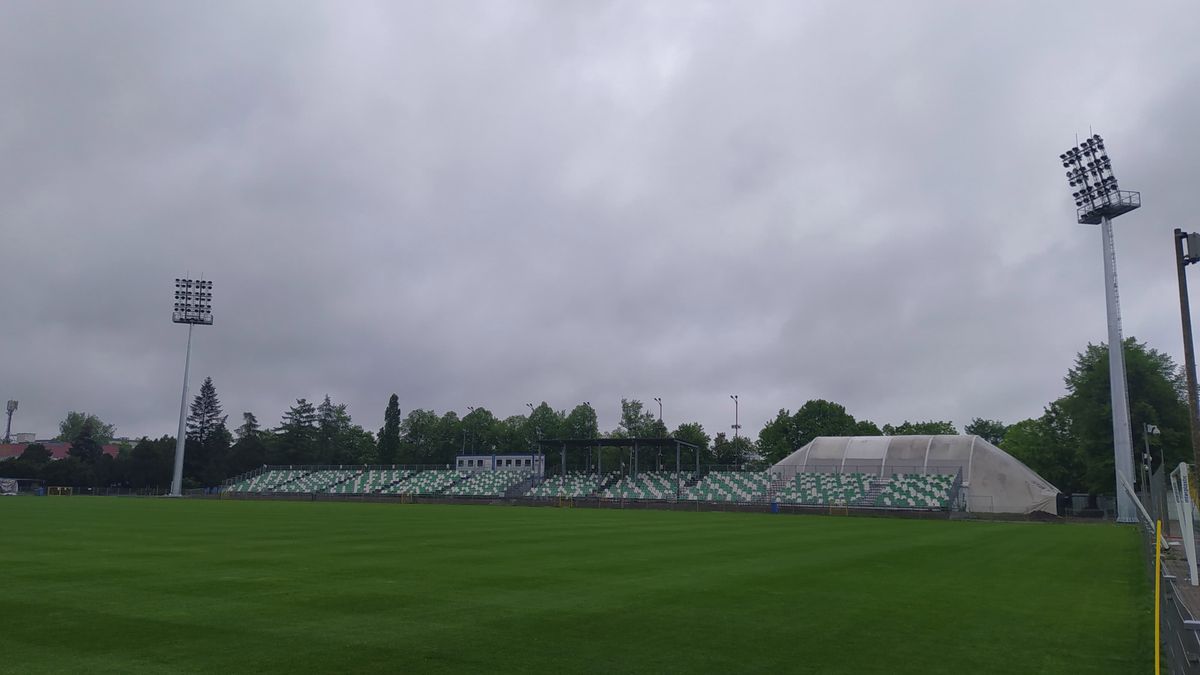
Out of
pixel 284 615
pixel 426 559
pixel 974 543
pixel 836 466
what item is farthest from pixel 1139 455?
pixel 284 615

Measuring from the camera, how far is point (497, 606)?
40.2 ft

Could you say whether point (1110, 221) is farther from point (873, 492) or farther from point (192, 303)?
point (192, 303)

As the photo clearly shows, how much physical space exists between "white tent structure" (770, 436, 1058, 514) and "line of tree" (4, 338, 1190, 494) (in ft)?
18.8

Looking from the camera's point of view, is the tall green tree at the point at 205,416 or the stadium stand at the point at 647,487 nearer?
the stadium stand at the point at 647,487

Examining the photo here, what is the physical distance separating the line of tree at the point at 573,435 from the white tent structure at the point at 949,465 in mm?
5744

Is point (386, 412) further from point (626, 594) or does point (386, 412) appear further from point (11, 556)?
point (626, 594)

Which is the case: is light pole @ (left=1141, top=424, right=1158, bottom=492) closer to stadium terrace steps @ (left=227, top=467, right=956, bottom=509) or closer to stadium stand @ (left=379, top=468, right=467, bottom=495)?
stadium terrace steps @ (left=227, top=467, right=956, bottom=509)

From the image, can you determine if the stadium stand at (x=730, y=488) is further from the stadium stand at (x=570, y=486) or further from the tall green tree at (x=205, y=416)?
the tall green tree at (x=205, y=416)

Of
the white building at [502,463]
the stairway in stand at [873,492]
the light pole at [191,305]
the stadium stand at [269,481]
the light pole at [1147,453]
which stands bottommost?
the stadium stand at [269,481]

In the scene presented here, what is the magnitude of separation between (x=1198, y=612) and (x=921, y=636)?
18.9ft

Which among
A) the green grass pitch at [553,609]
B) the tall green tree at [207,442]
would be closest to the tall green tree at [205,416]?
the tall green tree at [207,442]

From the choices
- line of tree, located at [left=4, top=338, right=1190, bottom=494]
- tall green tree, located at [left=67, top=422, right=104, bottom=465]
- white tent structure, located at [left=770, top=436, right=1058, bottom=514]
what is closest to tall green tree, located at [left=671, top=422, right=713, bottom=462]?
line of tree, located at [left=4, top=338, right=1190, bottom=494]

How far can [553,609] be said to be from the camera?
1211 cm

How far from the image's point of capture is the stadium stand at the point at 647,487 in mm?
74375
